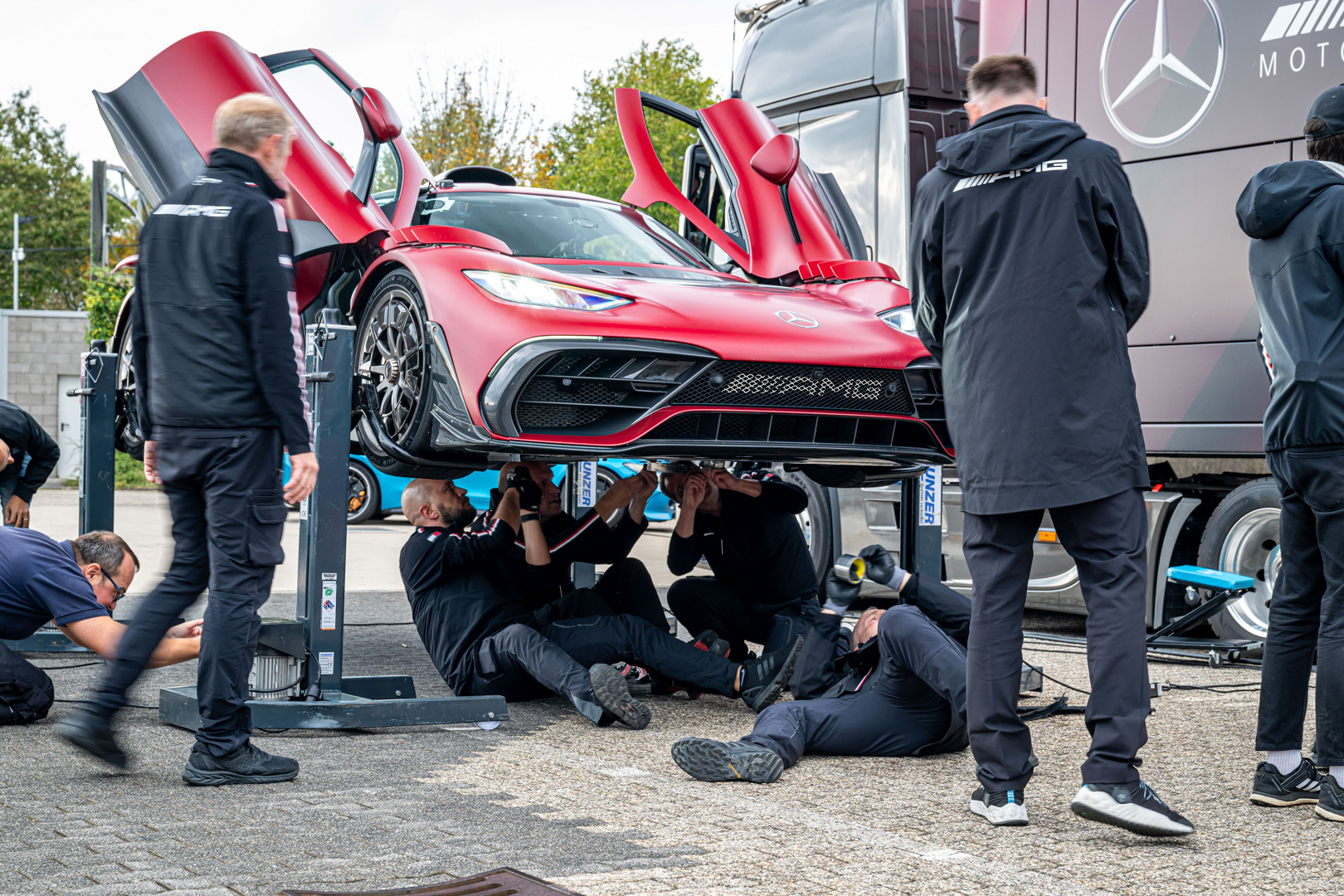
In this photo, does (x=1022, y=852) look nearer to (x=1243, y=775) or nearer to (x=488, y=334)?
(x=1243, y=775)

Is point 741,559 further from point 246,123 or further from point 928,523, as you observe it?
point 246,123

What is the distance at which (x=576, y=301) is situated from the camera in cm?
432

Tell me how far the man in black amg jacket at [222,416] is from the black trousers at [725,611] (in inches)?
87.0

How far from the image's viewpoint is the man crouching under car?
479 cm

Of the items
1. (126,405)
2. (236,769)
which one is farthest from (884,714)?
(126,405)

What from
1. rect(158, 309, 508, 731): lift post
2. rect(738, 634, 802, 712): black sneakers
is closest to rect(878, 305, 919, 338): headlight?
rect(738, 634, 802, 712): black sneakers

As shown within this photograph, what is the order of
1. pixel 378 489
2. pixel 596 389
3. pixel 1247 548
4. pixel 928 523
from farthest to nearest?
pixel 378 489 < pixel 1247 548 < pixel 928 523 < pixel 596 389

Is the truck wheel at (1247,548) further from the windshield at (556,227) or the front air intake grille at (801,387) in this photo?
the windshield at (556,227)

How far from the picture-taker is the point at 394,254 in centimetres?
467

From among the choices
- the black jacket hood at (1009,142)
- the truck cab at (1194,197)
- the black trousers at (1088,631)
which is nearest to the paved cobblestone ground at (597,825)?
the black trousers at (1088,631)

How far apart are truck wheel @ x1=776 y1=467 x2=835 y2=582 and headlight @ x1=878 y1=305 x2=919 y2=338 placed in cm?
365

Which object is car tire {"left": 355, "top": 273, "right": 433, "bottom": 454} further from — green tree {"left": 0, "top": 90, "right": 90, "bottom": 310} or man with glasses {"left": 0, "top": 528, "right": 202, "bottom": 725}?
green tree {"left": 0, "top": 90, "right": 90, "bottom": 310}

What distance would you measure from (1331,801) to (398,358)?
3222 millimetres

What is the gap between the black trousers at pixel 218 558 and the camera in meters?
3.50
